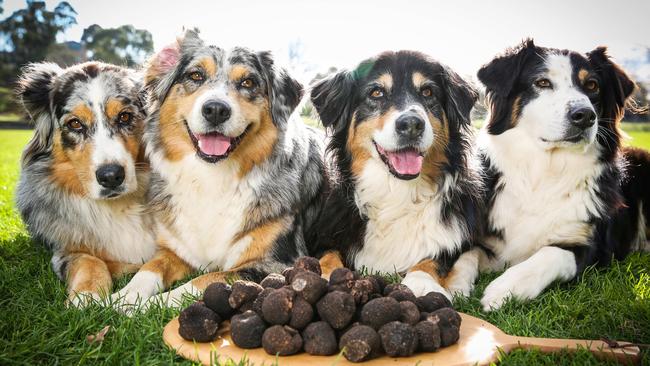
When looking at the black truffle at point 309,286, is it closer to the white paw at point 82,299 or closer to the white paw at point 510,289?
the white paw at point 510,289

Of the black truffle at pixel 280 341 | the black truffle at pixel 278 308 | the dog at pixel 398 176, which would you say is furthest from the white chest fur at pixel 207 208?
the black truffle at pixel 280 341

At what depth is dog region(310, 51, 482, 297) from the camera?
12.3 ft

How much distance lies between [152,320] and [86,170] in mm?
1375

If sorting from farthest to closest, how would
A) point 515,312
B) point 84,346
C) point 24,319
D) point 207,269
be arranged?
point 207,269 → point 515,312 → point 24,319 → point 84,346

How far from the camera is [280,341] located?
2.51 m

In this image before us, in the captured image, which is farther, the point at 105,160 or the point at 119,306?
the point at 105,160

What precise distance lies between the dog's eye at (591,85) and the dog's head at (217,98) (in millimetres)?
2004

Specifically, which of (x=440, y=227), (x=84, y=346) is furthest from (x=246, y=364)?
(x=440, y=227)

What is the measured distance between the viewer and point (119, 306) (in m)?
3.14

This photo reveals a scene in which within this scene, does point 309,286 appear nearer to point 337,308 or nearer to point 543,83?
point 337,308

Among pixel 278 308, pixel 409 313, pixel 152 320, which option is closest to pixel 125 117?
pixel 152 320

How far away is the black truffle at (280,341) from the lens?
251cm

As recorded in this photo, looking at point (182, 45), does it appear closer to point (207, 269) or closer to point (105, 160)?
point (105, 160)

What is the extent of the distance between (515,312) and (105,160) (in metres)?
2.66
